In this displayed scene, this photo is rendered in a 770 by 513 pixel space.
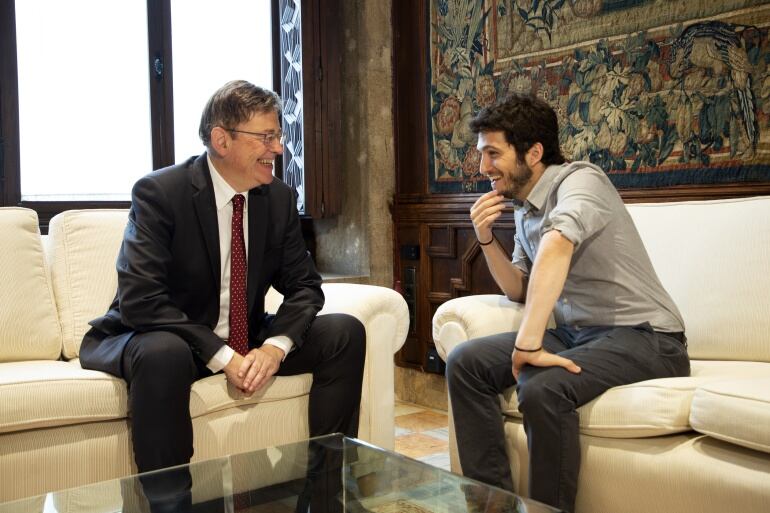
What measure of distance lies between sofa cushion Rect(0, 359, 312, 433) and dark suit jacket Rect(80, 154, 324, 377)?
7 cm

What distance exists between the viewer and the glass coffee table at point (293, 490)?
1546mm

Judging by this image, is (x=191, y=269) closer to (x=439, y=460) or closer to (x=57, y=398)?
(x=57, y=398)

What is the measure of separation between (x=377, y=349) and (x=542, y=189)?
0.71 metres

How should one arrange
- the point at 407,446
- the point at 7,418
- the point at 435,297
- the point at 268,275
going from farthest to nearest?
the point at 435,297, the point at 407,446, the point at 268,275, the point at 7,418

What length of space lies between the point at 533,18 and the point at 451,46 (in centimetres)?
48

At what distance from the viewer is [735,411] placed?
183cm

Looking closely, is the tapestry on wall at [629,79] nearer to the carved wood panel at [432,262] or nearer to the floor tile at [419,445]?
the carved wood panel at [432,262]

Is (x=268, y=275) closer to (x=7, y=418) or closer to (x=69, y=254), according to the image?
(x=69, y=254)

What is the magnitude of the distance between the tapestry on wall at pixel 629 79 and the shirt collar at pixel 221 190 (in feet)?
4.79

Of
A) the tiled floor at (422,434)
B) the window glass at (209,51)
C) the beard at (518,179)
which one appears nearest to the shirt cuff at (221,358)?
the beard at (518,179)

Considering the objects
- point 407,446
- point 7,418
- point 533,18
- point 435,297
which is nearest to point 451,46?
point 533,18

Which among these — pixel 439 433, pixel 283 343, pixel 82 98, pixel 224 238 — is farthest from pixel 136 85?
pixel 439 433

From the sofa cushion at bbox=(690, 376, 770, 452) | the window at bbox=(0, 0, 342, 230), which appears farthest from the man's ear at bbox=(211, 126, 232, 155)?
the sofa cushion at bbox=(690, 376, 770, 452)

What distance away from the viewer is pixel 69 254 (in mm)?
2732
